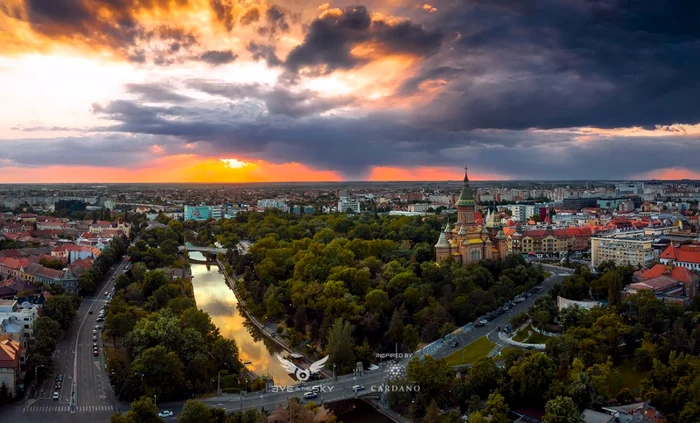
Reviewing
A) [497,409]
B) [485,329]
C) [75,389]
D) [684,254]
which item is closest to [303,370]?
[75,389]

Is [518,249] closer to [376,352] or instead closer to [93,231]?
[376,352]

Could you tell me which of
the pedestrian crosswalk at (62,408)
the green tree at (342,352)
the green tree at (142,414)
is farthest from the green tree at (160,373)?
the green tree at (342,352)

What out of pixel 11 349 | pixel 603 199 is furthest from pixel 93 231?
pixel 603 199

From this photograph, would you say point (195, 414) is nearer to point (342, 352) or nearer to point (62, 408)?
point (62, 408)

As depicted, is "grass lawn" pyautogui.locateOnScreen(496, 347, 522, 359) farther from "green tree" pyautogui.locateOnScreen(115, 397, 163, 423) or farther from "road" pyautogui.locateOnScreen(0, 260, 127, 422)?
"road" pyautogui.locateOnScreen(0, 260, 127, 422)

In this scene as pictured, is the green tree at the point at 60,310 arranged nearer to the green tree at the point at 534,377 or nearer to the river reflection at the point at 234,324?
the river reflection at the point at 234,324

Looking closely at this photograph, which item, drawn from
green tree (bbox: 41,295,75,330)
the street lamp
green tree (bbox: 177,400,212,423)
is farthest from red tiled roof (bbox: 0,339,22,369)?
green tree (bbox: 177,400,212,423)

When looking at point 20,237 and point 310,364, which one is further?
point 20,237
